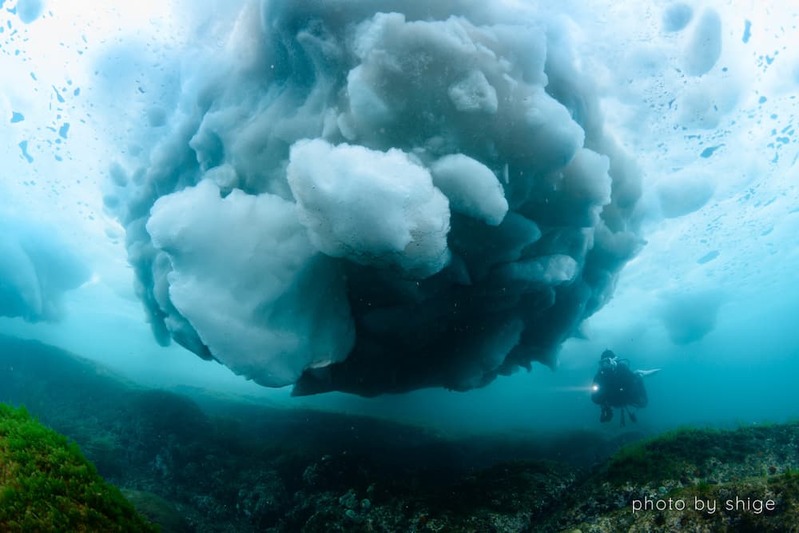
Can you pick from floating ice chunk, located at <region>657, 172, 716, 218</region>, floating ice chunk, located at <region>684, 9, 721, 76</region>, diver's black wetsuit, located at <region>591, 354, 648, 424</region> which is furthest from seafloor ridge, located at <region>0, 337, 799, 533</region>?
floating ice chunk, located at <region>657, 172, 716, 218</region>

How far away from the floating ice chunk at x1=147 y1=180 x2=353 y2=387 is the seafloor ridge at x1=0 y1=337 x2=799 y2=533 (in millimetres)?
2622

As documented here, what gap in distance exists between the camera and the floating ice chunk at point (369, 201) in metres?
4.01

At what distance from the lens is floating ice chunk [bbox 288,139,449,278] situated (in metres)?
4.01

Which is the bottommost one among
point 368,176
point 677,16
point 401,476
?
point 401,476

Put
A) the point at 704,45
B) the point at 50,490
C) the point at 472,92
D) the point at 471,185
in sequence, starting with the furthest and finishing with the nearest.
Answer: the point at 704,45, the point at 471,185, the point at 472,92, the point at 50,490

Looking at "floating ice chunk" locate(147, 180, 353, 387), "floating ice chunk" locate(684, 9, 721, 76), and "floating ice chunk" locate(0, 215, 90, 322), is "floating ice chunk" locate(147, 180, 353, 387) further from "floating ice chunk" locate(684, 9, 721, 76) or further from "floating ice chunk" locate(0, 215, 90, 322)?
"floating ice chunk" locate(0, 215, 90, 322)

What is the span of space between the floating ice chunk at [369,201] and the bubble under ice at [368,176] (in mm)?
19

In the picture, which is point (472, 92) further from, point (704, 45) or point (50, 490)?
point (704, 45)

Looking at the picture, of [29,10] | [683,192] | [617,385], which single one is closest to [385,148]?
[29,10]

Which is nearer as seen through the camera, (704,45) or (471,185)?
(471,185)

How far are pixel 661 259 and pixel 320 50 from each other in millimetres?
20445

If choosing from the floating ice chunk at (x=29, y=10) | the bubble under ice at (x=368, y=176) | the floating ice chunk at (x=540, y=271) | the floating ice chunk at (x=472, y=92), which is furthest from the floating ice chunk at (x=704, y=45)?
the floating ice chunk at (x=29, y=10)

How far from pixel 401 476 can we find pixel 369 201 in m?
5.29

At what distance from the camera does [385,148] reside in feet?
16.9
